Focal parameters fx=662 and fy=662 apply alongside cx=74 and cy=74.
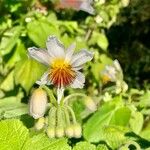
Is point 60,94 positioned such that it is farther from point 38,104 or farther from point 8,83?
point 8,83

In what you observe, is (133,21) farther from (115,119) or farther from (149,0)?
(115,119)

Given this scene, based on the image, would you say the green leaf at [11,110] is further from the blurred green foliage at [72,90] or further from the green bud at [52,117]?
the green bud at [52,117]

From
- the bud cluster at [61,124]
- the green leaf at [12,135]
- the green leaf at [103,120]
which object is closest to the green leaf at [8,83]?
the green leaf at [103,120]

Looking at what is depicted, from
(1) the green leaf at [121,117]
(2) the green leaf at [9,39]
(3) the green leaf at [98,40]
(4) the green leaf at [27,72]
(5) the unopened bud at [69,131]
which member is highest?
(5) the unopened bud at [69,131]

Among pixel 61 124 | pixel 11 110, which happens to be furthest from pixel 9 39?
pixel 61 124

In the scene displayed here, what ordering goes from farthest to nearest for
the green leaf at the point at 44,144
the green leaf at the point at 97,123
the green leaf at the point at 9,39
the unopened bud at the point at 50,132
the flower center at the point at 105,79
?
the flower center at the point at 105,79 < the green leaf at the point at 9,39 < the green leaf at the point at 97,123 < the unopened bud at the point at 50,132 < the green leaf at the point at 44,144
